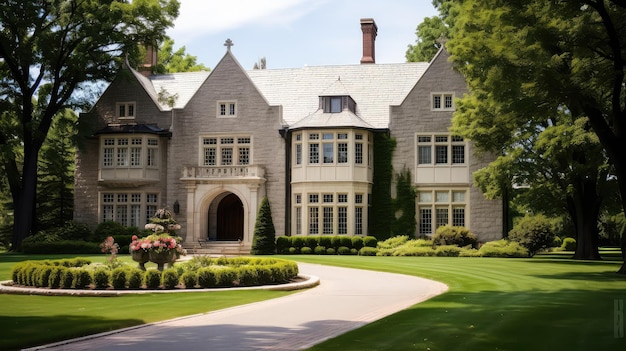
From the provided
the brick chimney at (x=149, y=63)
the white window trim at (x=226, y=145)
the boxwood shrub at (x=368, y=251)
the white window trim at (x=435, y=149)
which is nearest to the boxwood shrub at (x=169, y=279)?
the boxwood shrub at (x=368, y=251)

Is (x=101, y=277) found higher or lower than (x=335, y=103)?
lower

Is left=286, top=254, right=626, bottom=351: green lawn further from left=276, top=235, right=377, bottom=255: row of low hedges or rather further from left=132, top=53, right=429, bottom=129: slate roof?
left=132, top=53, right=429, bottom=129: slate roof

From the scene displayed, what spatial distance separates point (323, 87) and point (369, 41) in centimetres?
492

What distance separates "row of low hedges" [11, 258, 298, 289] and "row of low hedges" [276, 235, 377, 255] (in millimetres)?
18309

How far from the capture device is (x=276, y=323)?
1312cm

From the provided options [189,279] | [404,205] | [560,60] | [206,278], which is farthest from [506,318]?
[404,205]

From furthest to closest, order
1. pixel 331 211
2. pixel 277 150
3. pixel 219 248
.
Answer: pixel 277 150 → pixel 219 248 → pixel 331 211

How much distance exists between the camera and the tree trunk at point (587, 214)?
114 ft

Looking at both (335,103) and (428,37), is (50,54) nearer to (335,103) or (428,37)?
(335,103)

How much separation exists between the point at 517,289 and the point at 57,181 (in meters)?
39.1

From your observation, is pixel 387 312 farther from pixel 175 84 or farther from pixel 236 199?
pixel 175 84

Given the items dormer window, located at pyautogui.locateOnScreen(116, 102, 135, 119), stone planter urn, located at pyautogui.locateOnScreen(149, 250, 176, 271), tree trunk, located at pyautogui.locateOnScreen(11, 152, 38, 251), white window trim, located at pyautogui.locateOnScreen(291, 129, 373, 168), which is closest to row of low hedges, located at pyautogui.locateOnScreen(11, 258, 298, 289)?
stone planter urn, located at pyautogui.locateOnScreen(149, 250, 176, 271)

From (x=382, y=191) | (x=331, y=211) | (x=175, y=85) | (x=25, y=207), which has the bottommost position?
(x=331, y=211)

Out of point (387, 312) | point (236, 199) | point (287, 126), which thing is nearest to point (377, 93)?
Answer: point (287, 126)
